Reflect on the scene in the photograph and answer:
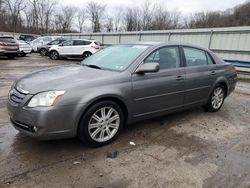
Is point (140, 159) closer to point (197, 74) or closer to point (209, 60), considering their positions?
point (197, 74)

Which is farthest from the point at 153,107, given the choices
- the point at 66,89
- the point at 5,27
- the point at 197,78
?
the point at 5,27

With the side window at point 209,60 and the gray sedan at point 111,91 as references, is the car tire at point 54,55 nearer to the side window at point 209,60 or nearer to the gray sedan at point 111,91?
the gray sedan at point 111,91

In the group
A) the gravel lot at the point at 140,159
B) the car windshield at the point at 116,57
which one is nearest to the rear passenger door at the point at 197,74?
the gravel lot at the point at 140,159

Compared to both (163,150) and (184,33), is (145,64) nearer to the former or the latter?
(163,150)

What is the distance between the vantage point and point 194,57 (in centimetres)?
507

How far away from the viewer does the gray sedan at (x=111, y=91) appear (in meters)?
3.24

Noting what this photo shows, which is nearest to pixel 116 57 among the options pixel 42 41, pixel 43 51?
pixel 43 51

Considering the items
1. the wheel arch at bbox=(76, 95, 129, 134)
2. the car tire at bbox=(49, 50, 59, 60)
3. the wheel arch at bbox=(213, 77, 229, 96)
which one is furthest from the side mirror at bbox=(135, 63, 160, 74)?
the car tire at bbox=(49, 50, 59, 60)

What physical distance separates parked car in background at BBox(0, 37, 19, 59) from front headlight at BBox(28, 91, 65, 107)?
48.5 ft

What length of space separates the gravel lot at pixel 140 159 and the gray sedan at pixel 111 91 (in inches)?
Answer: 12.6

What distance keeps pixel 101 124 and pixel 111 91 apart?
52cm

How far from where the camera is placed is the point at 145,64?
3.96 metres

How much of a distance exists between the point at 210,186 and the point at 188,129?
5.88 ft

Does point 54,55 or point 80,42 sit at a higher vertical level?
point 80,42
